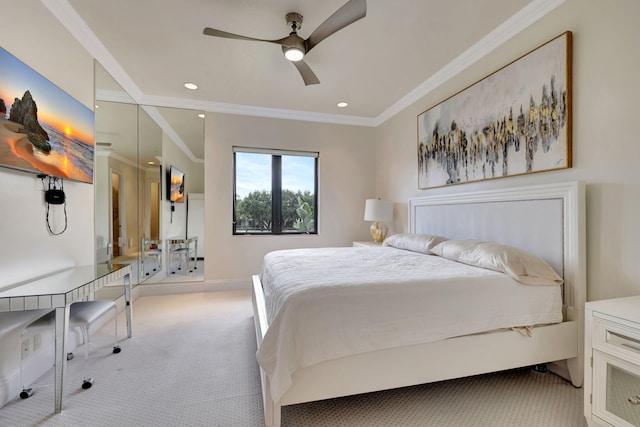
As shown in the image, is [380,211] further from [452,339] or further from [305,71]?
[452,339]

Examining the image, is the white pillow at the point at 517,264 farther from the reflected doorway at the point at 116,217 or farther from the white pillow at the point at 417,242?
the reflected doorway at the point at 116,217

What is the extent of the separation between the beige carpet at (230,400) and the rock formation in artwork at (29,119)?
1.61 m

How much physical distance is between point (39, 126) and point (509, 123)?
3523 millimetres

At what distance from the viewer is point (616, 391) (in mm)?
1352

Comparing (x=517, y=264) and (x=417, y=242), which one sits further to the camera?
(x=417, y=242)

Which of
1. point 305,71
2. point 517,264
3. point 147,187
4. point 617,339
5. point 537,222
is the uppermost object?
point 305,71

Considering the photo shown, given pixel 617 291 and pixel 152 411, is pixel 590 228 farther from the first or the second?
pixel 152 411

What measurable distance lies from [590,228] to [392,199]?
8.33 feet

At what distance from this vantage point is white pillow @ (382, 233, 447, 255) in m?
2.79

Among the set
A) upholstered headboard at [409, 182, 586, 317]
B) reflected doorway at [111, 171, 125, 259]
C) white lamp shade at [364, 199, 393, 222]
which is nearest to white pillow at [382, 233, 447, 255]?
upholstered headboard at [409, 182, 586, 317]

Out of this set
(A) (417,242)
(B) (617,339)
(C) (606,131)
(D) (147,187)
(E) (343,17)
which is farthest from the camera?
(D) (147,187)

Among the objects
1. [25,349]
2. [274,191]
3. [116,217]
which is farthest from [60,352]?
[274,191]

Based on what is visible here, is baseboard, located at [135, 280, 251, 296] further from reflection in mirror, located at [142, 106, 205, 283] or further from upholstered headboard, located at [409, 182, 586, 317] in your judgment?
upholstered headboard, located at [409, 182, 586, 317]

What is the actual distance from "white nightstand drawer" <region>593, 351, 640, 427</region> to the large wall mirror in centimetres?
374
